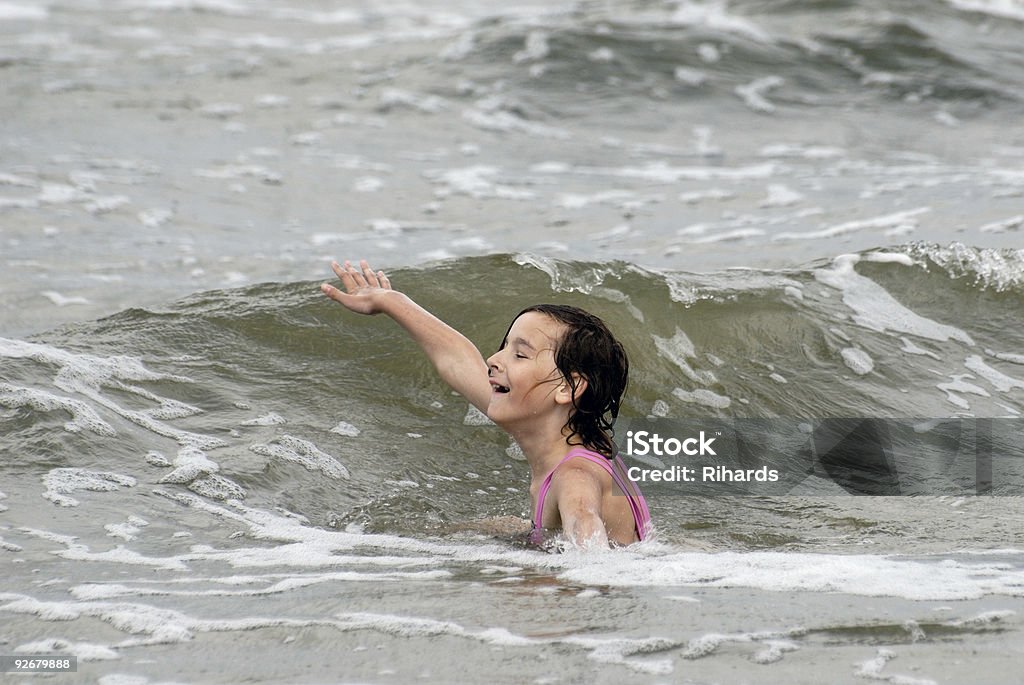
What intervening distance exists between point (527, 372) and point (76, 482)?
1.80 metres

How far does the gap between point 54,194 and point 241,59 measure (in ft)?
17.3

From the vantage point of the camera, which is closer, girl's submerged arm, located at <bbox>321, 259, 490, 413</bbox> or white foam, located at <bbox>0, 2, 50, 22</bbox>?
girl's submerged arm, located at <bbox>321, 259, 490, 413</bbox>

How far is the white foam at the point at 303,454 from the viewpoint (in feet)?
16.9

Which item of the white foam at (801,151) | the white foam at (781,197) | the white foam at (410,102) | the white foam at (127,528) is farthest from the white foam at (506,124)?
the white foam at (127,528)

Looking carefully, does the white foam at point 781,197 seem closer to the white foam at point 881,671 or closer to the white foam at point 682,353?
the white foam at point 682,353

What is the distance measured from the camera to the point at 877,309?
7098mm

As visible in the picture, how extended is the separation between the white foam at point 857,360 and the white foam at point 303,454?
2.83 m

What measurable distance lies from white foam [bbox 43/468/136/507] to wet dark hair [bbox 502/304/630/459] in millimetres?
1749

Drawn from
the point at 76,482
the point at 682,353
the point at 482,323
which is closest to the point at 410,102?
the point at 482,323

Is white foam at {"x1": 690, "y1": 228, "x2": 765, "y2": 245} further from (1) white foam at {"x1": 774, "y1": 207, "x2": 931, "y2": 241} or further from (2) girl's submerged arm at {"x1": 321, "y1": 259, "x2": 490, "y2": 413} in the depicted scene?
(2) girl's submerged arm at {"x1": 321, "y1": 259, "x2": 490, "y2": 413}

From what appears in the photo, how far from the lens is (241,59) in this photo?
14.1 meters

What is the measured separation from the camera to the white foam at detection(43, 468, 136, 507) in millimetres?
4555

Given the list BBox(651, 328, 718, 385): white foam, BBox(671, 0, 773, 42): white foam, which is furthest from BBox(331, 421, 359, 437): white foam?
BBox(671, 0, 773, 42): white foam

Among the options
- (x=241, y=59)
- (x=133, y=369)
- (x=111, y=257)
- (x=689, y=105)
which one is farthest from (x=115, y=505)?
(x=241, y=59)
